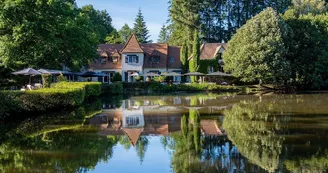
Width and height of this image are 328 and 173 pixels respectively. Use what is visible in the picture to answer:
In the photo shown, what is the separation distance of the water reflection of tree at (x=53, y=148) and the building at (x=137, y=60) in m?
37.2

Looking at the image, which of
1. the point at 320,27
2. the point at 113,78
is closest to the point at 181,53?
the point at 113,78

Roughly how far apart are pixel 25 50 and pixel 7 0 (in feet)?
14.2

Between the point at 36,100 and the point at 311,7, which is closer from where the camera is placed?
the point at 36,100

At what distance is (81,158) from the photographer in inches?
376

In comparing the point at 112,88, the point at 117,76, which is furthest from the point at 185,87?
the point at 117,76

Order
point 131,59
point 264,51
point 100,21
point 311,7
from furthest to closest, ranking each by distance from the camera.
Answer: point 100,21, point 311,7, point 131,59, point 264,51

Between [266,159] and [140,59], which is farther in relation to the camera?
[140,59]

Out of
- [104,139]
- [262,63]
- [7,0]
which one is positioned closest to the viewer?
[104,139]

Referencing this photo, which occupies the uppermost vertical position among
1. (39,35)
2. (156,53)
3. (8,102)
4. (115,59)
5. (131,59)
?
(156,53)

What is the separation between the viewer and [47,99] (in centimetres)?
2009

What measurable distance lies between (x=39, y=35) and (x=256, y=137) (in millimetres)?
22606

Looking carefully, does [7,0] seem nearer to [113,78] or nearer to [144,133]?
[144,133]

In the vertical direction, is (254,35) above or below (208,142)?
above

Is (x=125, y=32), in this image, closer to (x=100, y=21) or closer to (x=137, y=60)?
(x=100, y=21)
